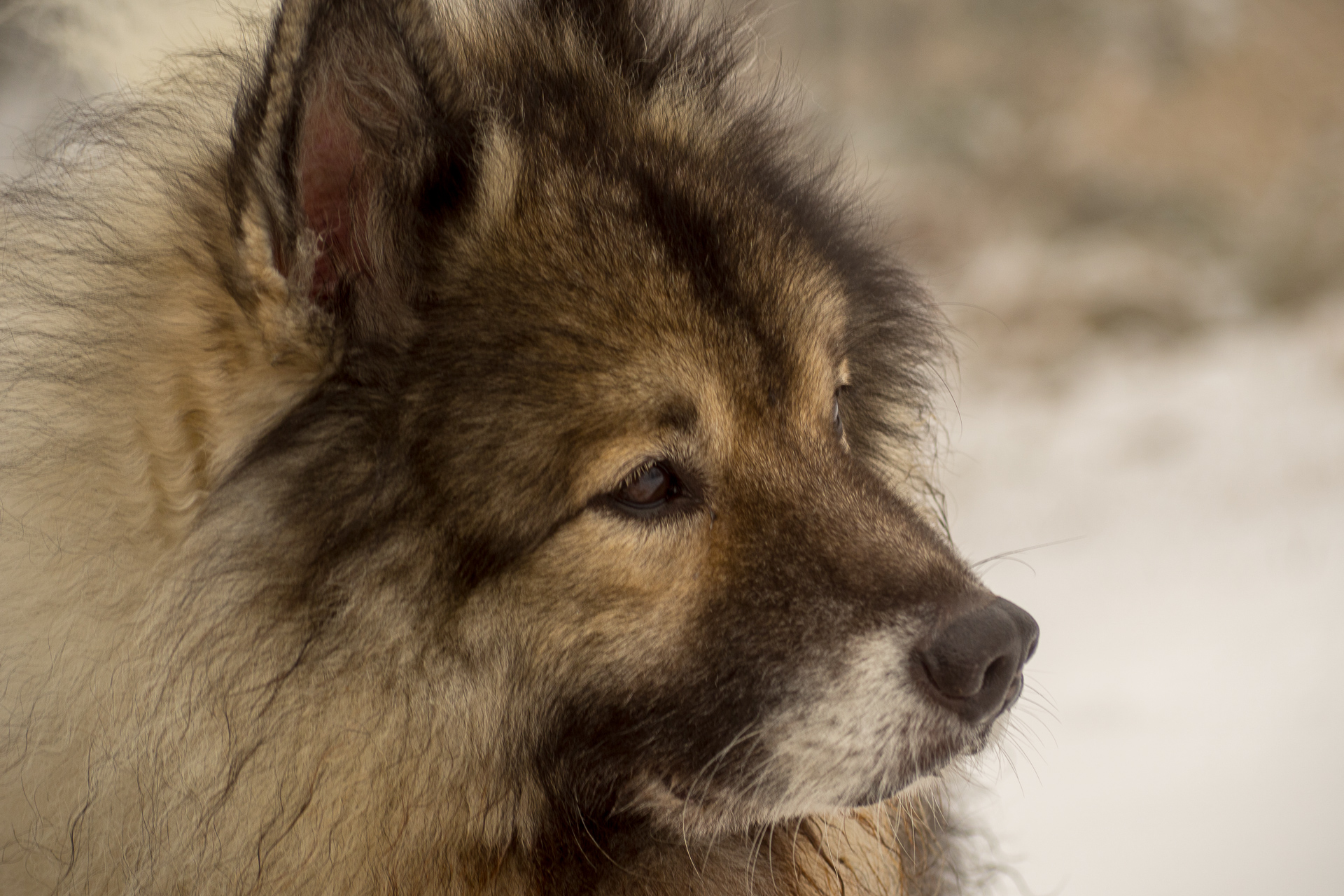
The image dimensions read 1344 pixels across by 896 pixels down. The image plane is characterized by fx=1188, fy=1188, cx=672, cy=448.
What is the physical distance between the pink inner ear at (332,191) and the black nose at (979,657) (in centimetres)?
84

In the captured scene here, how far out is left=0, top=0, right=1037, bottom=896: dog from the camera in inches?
56.5

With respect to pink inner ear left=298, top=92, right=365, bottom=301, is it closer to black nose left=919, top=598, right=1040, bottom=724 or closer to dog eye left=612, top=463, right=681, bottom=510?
dog eye left=612, top=463, right=681, bottom=510

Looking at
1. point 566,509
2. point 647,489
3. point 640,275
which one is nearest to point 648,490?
point 647,489

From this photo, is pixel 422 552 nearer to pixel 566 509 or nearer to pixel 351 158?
pixel 566 509

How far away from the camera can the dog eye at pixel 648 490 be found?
147 cm

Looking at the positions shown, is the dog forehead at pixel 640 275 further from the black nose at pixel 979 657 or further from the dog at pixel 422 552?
the black nose at pixel 979 657

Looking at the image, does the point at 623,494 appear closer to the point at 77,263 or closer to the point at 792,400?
the point at 792,400

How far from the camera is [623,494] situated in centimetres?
147

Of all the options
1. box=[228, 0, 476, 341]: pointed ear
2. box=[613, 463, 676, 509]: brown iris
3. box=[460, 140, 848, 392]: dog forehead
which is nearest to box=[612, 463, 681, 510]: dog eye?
box=[613, 463, 676, 509]: brown iris

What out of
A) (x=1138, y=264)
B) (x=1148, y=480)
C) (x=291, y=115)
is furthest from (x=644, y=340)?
(x=1138, y=264)

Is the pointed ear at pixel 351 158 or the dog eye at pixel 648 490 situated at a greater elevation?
the pointed ear at pixel 351 158

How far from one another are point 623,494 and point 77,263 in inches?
31.1

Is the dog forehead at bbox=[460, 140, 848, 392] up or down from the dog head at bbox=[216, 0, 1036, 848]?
up

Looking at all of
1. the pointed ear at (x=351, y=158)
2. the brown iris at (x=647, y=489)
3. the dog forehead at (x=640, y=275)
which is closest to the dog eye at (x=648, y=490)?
the brown iris at (x=647, y=489)
